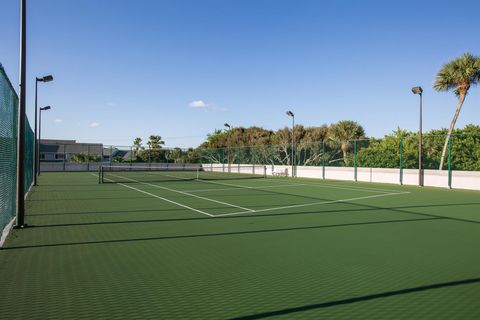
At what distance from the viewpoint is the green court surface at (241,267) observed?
12.6ft

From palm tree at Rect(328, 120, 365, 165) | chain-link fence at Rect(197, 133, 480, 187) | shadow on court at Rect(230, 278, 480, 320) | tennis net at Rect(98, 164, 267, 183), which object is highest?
palm tree at Rect(328, 120, 365, 165)

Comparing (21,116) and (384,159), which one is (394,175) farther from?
(21,116)

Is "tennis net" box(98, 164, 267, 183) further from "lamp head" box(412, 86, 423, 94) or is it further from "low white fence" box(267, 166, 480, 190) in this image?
"lamp head" box(412, 86, 423, 94)

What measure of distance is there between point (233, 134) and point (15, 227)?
59240 millimetres

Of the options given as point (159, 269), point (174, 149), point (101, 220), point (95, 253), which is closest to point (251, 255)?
point (159, 269)

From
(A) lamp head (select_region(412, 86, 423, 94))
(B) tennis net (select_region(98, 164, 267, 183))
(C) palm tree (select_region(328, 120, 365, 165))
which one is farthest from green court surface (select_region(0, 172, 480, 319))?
(C) palm tree (select_region(328, 120, 365, 165))

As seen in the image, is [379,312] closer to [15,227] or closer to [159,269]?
[159,269]

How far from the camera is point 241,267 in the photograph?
208 inches

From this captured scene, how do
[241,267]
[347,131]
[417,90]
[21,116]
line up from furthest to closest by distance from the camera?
[347,131]
[417,90]
[21,116]
[241,267]

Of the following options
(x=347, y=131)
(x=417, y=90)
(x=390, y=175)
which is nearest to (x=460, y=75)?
(x=417, y=90)

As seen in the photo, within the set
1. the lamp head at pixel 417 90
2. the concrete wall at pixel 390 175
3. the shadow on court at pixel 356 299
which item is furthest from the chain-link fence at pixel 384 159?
the shadow on court at pixel 356 299

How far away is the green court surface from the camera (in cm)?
383

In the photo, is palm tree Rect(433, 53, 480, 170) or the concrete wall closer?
the concrete wall

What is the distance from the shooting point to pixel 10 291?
4.23 m
